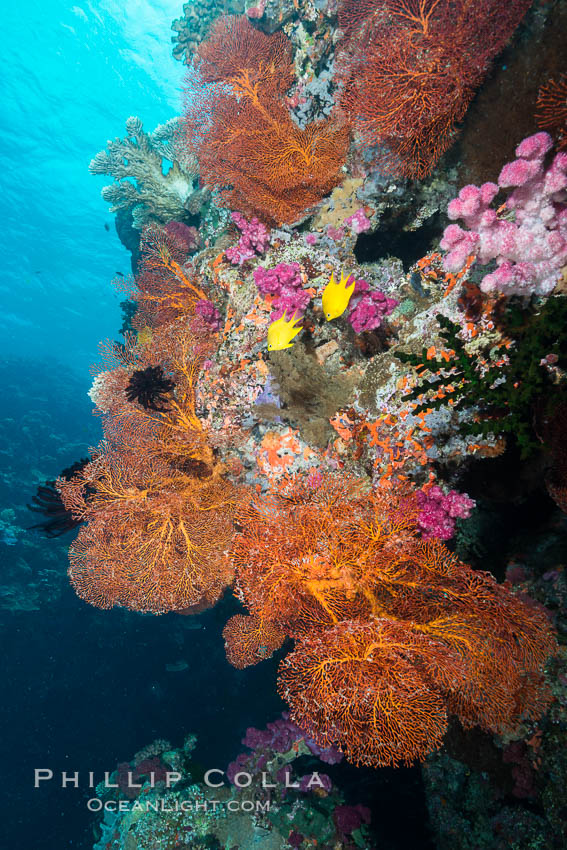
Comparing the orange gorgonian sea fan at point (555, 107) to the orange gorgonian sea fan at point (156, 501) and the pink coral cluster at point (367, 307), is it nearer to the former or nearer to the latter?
the pink coral cluster at point (367, 307)

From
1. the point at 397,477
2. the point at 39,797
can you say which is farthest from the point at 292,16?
the point at 39,797

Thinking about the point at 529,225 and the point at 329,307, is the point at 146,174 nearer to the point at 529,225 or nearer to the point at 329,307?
the point at 329,307

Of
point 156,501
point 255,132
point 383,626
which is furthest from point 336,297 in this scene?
point 255,132

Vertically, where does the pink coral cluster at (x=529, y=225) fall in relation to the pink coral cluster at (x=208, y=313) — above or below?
below

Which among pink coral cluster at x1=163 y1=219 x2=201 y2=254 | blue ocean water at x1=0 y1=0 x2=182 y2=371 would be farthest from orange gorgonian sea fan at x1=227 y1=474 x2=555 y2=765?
blue ocean water at x1=0 y1=0 x2=182 y2=371

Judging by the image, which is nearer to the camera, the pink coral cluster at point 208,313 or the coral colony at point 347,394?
the coral colony at point 347,394

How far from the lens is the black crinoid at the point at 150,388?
4.88m

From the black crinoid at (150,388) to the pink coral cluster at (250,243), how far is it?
206cm

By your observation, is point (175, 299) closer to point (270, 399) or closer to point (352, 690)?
point (270, 399)

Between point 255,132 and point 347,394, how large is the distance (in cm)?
409

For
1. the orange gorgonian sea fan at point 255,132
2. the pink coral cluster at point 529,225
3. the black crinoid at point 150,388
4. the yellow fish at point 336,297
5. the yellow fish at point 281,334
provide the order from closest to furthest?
the pink coral cluster at point 529,225
the yellow fish at point 336,297
the yellow fish at point 281,334
the black crinoid at point 150,388
the orange gorgonian sea fan at point 255,132

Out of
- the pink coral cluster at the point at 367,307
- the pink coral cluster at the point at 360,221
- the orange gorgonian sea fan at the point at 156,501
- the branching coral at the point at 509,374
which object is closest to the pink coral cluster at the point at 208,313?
the orange gorgonian sea fan at the point at 156,501

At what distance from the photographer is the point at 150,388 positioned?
4910mm

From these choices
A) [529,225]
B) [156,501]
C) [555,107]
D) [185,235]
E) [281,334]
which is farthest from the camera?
[185,235]
